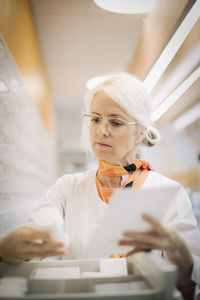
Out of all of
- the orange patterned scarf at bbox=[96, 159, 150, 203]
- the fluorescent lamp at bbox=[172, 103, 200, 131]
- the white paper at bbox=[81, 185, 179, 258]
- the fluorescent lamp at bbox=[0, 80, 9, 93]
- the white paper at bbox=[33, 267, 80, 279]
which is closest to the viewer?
the white paper at bbox=[81, 185, 179, 258]

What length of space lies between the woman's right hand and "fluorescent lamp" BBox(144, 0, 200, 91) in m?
0.87

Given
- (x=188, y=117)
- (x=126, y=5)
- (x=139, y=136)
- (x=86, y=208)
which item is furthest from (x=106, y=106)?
(x=188, y=117)

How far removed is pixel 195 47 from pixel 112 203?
1.22 metres

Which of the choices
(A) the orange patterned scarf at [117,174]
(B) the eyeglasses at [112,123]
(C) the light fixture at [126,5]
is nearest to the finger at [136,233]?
(A) the orange patterned scarf at [117,174]

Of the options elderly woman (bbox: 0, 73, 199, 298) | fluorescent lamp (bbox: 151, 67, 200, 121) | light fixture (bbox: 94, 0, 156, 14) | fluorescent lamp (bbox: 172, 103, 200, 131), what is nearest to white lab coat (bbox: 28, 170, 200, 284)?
elderly woman (bbox: 0, 73, 199, 298)

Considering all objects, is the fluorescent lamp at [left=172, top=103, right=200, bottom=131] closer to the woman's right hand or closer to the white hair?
the white hair

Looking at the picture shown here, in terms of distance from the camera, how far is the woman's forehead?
0.93 m

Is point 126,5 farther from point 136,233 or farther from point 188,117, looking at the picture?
point 136,233

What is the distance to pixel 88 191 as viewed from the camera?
103 centimetres

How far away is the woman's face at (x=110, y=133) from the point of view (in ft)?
3.07

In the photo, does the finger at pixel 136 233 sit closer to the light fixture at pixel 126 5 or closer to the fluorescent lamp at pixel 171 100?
the fluorescent lamp at pixel 171 100

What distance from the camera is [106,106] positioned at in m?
0.94

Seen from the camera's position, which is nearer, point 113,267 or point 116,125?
point 113,267

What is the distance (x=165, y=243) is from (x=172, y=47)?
3.42 feet
